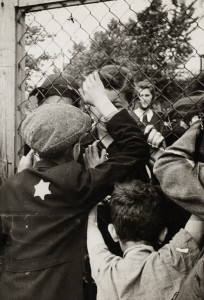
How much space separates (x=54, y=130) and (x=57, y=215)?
35 centimetres

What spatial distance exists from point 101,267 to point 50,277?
0.24 metres

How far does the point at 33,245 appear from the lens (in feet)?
5.48

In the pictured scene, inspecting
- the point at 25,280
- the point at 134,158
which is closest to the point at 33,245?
the point at 25,280

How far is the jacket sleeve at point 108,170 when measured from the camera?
5.32ft

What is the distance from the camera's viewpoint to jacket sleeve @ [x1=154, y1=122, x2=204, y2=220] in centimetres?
137

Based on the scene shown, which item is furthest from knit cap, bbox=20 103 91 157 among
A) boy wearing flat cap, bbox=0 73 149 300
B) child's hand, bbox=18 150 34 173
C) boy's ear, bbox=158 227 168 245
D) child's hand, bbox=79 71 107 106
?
boy's ear, bbox=158 227 168 245

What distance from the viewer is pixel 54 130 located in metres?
1.70

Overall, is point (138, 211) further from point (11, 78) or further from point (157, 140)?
point (11, 78)

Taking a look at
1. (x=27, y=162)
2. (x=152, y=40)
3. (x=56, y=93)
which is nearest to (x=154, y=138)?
(x=27, y=162)

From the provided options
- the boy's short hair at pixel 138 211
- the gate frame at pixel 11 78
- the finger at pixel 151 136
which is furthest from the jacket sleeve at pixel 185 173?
the gate frame at pixel 11 78

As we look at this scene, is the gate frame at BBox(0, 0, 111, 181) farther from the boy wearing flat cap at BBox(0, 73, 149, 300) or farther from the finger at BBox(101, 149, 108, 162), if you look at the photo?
the finger at BBox(101, 149, 108, 162)

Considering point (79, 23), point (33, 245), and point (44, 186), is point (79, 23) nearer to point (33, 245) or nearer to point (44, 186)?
point (44, 186)

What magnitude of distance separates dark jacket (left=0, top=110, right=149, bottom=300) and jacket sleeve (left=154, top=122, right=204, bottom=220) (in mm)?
259

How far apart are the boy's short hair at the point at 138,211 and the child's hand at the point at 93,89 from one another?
15.7 inches
